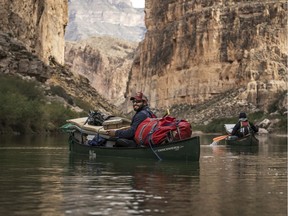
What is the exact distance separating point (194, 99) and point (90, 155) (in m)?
127

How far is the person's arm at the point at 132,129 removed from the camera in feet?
63.0

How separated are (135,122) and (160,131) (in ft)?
3.06

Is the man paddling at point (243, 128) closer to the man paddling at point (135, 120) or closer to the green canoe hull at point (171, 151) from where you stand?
the man paddling at point (135, 120)

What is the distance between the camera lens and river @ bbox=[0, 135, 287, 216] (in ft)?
32.8

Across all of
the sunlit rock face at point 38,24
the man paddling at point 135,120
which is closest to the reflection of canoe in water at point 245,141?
the man paddling at point 135,120

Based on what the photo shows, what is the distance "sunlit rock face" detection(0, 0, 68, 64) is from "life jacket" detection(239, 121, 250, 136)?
139ft

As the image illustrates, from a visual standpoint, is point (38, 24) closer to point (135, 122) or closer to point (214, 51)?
point (214, 51)

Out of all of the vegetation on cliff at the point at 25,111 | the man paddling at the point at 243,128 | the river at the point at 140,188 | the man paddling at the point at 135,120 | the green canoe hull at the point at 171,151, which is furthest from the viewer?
the vegetation on cliff at the point at 25,111

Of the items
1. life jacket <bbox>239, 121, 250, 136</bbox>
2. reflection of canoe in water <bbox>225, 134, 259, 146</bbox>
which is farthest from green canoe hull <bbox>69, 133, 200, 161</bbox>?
life jacket <bbox>239, 121, 250, 136</bbox>

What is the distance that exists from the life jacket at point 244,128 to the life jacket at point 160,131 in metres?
14.7

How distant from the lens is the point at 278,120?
93.5 m

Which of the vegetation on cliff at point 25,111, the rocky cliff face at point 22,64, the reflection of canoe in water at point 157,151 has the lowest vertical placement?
the reflection of canoe in water at point 157,151

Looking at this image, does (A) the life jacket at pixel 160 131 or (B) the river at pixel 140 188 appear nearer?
(B) the river at pixel 140 188

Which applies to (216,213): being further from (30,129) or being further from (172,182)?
(30,129)
